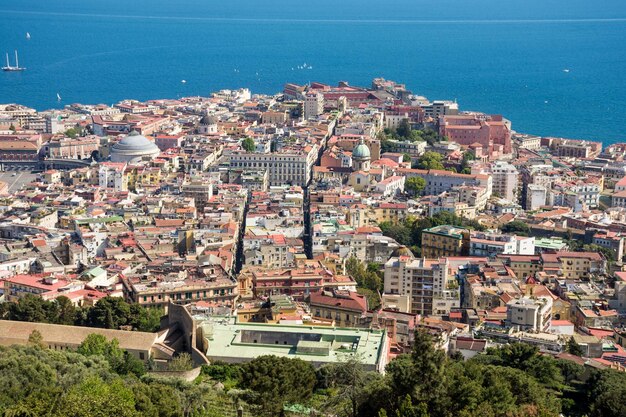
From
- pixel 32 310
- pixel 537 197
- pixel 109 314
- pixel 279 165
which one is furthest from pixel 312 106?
pixel 32 310

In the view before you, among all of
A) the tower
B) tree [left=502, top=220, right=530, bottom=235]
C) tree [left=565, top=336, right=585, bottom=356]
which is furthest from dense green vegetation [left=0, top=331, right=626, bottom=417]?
the tower

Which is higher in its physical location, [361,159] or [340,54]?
[340,54]

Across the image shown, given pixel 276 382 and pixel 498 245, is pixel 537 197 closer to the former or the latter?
pixel 498 245

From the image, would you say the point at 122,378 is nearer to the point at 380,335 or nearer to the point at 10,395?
the point at 10,395

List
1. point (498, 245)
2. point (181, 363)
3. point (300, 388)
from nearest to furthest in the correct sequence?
point (300, 388), point (181, 363), point (498, 245)

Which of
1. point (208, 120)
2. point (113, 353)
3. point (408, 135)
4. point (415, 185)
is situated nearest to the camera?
point (113, 353)

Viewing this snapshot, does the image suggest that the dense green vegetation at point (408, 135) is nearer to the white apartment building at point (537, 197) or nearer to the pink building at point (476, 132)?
the pink building at point (476, 132)

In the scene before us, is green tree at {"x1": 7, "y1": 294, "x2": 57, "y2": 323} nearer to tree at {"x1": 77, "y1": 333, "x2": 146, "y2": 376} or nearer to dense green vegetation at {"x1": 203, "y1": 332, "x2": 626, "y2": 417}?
tree at {"x1": 77, "y1": 333, "x2": 146, "y2": 376}

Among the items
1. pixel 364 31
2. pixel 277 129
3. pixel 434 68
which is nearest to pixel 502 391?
pixel 277 129
